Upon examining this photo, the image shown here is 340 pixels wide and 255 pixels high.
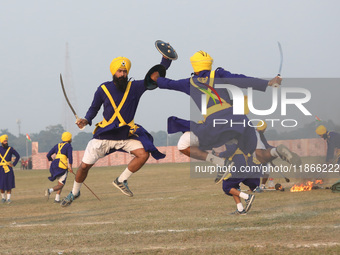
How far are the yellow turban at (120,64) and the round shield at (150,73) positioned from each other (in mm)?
353

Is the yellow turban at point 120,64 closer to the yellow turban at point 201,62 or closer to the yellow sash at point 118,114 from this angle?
the yellow sash at point 118,114

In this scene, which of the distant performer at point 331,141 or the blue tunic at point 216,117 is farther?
the distant performer at point 331,141

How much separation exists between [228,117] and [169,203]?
7101 millimetres

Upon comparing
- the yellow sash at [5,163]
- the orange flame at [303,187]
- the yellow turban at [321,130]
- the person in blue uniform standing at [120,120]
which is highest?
the person in blue uniform standing at [120,120]

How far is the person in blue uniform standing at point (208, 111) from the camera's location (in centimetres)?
812

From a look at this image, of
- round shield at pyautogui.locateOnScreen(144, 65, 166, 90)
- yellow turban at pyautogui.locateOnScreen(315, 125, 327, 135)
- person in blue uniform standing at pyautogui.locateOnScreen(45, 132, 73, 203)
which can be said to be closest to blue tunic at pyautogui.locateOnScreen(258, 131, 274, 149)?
yellow turban at pyautogui.locateOnScreen(315, 125, 327, 135)

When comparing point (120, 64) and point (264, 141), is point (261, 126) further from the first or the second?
point (120, 64)

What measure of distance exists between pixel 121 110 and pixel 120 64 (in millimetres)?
734

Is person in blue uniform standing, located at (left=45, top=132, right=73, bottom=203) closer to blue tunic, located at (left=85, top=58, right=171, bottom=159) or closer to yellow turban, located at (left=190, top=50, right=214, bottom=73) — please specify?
blue tunic, located at (left=85, top=58, right=171, bottom=159)

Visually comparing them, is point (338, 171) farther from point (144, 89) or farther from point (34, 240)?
point (34, 240)

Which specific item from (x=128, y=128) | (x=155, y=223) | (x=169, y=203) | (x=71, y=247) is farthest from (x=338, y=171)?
(x=71, y=247)

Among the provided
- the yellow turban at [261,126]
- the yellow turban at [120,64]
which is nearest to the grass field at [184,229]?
the yellow turban at [120,64]

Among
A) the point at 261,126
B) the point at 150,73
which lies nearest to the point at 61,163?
the point at 261,126

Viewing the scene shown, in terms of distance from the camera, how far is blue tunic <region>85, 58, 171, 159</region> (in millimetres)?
9125
